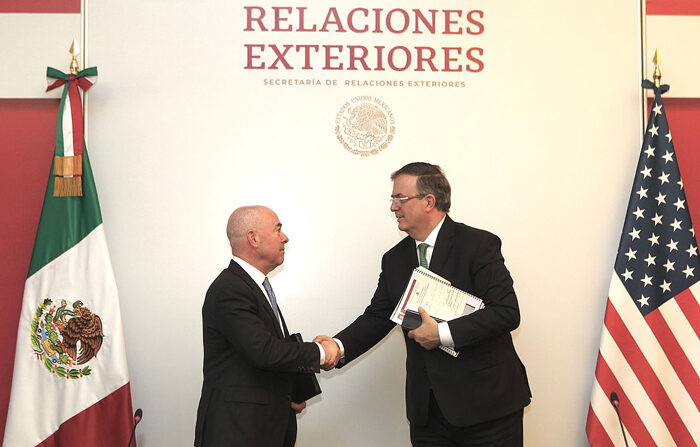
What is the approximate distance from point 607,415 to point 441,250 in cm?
141

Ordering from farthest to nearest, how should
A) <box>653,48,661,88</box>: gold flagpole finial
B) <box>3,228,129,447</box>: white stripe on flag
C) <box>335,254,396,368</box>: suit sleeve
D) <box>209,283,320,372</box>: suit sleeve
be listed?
<box>653,48,661,88</box>: gold flagpole finial, <box>3,228,129,447</box>: white stripe on flag, <box>335,254,396,368</box>: suit sleeve, <box>209,283,320,372</box>: suit sleeve

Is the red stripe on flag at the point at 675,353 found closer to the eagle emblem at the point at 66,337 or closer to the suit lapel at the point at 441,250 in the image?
the suit lapel at the point at 441,250

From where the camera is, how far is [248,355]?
2771mm

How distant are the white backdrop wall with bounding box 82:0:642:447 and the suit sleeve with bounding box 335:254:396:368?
1.12 feet

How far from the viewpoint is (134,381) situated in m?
3.86

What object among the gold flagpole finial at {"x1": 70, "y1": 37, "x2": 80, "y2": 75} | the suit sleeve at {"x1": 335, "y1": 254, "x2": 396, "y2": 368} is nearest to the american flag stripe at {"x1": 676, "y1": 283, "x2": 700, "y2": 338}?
the suit sleeve at {"x1": 335, "y1": 254, "x2": 396, "y2": 368}

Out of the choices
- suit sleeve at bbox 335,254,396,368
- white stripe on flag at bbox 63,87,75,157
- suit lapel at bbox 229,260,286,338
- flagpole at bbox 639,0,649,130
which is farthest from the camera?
flagpole at bbox 639,0,649,130

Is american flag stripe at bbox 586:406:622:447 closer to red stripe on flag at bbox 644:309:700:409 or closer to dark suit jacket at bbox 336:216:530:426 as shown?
red stripe on flag at bbox 644:309:700:409

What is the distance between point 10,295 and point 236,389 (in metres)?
1.78

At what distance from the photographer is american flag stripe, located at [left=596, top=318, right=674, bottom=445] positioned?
370 centimetres

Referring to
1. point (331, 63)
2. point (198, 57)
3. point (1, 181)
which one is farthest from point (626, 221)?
point (1, 181)

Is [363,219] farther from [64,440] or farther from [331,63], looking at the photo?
[64,440]

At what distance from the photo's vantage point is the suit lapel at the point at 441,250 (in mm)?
3195

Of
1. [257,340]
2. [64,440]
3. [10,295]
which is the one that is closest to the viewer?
[257,340]
